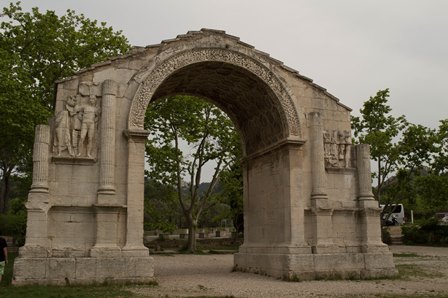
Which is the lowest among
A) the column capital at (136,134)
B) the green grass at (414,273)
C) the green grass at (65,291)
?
the green grass at (414,273)

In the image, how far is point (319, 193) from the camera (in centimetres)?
1459

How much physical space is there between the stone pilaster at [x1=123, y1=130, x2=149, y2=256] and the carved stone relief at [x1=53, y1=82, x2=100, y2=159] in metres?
1.05

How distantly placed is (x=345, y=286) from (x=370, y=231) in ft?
10.2

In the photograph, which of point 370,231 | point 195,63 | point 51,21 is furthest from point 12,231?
point 370,231

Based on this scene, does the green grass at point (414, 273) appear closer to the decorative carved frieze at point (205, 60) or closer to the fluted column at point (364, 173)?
the fluted column at point (364, 173)

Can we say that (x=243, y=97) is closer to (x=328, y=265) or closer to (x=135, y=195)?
(x=135, y=195)

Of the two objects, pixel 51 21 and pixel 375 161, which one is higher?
pixel 51 21

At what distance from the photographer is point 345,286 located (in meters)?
12.4

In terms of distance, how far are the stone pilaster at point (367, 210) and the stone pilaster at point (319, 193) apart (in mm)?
1254

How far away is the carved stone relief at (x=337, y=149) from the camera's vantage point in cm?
1529

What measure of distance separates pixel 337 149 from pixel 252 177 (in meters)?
3.64

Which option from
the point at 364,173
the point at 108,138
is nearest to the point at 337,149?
the point at 364,173

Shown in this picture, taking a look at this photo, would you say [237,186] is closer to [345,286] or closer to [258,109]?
[258,109]

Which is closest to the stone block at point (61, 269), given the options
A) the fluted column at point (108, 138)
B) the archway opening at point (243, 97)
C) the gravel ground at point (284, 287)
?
the gravel ground at point (284, 287)
